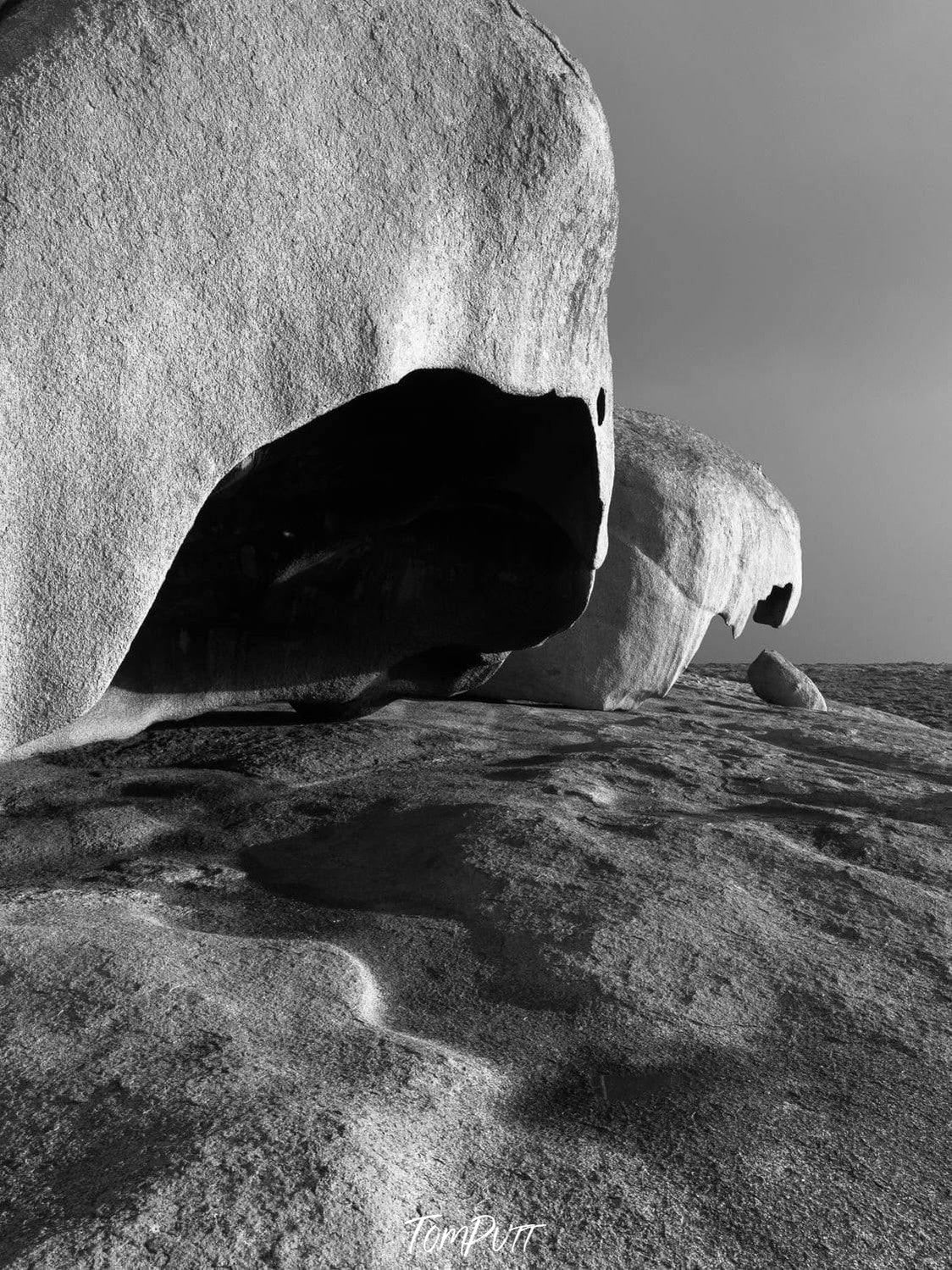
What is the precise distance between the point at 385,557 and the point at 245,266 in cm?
170

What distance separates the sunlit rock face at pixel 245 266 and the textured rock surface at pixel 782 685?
370cm

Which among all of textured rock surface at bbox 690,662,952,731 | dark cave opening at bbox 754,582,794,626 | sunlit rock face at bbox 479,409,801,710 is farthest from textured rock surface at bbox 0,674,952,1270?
textured rock surface at bbox 690,662,952,731

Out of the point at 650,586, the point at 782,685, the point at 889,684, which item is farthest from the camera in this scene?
the point at 889,684

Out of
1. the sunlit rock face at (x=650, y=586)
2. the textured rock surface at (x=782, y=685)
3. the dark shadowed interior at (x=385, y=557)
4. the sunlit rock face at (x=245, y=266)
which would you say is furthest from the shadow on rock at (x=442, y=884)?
the textured rock surface at (x=782, y=685)

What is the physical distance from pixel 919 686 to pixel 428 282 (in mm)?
7295

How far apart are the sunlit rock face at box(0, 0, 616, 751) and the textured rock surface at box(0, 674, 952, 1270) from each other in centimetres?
51

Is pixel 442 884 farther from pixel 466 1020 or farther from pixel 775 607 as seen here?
pixel 775 607

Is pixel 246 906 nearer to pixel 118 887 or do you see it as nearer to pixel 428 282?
pixel 118 887

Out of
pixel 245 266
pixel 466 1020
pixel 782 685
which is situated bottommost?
pixel 466 1020

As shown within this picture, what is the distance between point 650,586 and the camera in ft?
15.2

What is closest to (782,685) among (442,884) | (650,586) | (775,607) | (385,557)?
(775,607)

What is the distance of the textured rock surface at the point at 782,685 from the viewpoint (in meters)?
6.48

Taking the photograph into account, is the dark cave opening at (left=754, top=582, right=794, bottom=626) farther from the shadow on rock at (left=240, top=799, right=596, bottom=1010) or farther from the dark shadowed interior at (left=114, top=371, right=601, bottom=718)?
the shadow on rock at (left=240, top=799, right=596, bottom=1010)

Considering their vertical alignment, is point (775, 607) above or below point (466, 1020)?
above
